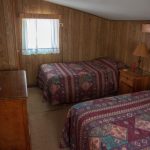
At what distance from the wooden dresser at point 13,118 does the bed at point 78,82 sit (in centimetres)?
139

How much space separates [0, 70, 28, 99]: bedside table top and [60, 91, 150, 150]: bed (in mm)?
633

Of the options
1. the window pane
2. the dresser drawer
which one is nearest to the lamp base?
the dresser drawer

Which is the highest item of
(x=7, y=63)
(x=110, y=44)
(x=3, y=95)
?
(x=110, y=44)

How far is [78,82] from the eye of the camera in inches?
138

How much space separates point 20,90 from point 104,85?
219cm

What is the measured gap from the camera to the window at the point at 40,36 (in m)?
4.03

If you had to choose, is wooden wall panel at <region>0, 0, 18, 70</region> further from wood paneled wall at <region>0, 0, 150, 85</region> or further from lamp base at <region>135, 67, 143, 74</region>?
lamp base at <region>135, 67, 143, 74</region>

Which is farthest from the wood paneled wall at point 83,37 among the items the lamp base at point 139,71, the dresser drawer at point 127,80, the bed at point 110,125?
the bed at point 110,125

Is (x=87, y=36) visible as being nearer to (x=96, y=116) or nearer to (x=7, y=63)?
(x=7, y=63)

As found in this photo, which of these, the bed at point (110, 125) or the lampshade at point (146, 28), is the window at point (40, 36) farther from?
the bed at point (110, 125)

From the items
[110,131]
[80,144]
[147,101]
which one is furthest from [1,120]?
[147,101]

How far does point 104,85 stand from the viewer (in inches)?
147

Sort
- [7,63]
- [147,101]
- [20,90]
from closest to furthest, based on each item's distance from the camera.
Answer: [20,90] < [147,101] < [7,63]

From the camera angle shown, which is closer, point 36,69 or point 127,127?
point 127,127
